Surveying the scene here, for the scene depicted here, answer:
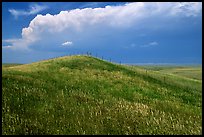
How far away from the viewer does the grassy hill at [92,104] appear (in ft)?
56.5

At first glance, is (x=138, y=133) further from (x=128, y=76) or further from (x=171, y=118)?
(x=128, y=76)

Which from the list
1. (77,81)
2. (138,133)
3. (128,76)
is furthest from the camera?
(128,76)

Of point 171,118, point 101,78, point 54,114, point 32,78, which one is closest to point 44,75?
point 32,78

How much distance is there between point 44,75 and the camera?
32.1 metres

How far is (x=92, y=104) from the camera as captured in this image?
22812mm

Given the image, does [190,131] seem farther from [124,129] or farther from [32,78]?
[32,78]

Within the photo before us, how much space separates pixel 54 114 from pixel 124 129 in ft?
16.5

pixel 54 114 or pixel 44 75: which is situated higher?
pixel 44 75

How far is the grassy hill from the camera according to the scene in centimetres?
1723

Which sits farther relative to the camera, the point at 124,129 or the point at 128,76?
the point at 128,76

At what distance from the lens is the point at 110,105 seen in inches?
900

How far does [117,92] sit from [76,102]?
681cm

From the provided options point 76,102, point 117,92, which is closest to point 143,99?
point 117,92

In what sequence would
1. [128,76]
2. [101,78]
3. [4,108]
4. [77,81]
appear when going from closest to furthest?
1. [4,108]
2. [77,81]
3. [101,78]
4. [128,76]
